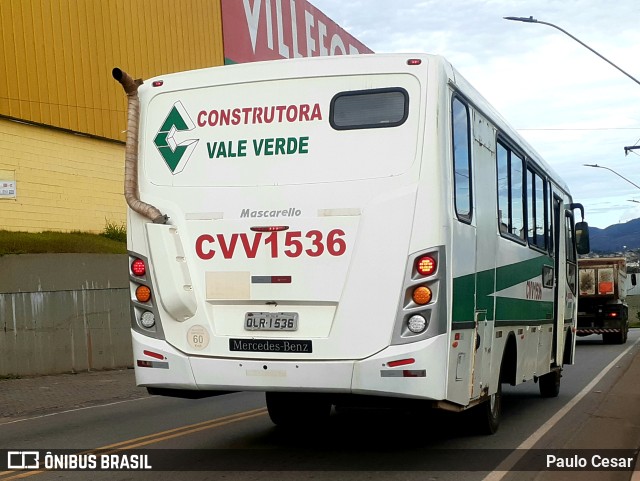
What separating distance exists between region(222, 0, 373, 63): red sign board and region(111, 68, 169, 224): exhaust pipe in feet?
70.7

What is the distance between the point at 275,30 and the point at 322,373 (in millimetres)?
26420

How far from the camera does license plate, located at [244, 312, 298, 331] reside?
24.7 ft

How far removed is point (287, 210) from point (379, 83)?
4.19 feet

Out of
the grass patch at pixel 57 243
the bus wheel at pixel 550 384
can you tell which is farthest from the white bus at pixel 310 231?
the grass patch at pixel 57 243

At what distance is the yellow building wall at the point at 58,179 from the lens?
2103 centimetres

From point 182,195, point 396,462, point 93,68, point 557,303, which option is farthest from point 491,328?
point 93,68

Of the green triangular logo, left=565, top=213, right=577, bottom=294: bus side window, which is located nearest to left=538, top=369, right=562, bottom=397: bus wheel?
left=565, top=213, right=577, bottom=294: bus side window

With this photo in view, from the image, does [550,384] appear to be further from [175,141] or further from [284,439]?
[175,141]

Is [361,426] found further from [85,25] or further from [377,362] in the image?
[85,25]

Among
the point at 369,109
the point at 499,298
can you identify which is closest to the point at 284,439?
the point at 499,298

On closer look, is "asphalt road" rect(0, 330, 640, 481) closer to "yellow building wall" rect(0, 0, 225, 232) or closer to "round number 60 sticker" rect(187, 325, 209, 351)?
"round number 60 sticker" rect(187, 325, 209, 351)

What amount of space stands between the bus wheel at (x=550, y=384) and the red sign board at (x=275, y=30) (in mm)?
18220

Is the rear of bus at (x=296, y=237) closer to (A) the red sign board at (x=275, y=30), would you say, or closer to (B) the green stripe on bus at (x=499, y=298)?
(B) the green stripe on bus at (x=499, y=298)

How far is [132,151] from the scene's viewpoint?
8359mm
